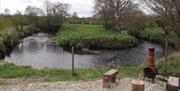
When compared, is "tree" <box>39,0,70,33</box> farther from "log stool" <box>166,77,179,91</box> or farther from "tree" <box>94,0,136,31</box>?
"log stool" <box>166,77,179,91</box>

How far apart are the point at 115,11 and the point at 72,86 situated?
42.6 m

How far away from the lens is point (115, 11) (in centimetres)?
5316

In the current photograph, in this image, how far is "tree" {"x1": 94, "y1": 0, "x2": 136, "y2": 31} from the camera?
53.2 meters

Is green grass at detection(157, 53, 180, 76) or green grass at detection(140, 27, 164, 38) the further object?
green grass at detection(140, 27, 164, 38)

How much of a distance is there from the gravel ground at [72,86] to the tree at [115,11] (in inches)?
1628

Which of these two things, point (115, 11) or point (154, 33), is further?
point (115, 11)

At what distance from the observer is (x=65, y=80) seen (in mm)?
12867

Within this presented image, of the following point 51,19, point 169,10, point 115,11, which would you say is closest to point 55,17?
point 51,19

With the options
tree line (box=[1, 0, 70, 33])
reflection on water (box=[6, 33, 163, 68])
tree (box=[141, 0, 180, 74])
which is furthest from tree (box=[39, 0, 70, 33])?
tree (box=[141, 0, 180, 74])

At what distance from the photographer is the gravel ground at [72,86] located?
37.3ft

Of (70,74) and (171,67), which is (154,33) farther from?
(70,74)

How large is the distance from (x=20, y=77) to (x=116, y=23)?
42.3 metres

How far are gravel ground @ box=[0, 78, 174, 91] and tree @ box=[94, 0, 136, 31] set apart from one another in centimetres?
4136

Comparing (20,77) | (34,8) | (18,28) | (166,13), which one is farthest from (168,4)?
(34,8)
